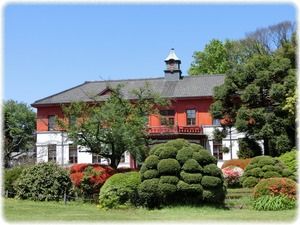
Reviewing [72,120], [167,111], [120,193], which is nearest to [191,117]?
[167,111]

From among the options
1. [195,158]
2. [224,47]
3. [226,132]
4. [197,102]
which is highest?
[224,47]

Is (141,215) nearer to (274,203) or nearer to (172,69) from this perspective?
(274,203)

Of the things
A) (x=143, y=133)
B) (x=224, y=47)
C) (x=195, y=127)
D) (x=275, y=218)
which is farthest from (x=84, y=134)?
(x=224, y=47)

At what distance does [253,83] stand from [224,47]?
1758 centimetres

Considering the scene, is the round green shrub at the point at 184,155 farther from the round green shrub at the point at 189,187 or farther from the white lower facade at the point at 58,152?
the white lower facade at the point at 58,152

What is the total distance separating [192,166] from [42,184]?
6636 mm

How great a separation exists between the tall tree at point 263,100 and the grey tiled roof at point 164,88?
5.48 m

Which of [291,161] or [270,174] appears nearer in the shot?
[270,174]

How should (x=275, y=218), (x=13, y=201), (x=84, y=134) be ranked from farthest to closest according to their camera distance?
→ (x=84, y=134) → (x=13, y=201) → (x=275, y=218)

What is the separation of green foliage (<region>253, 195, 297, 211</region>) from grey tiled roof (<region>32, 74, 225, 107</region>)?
2222 cm

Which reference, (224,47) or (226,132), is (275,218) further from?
(224,47)

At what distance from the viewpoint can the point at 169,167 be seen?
1733cm

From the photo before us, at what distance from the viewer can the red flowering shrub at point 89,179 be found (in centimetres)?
2152

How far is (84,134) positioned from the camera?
24.2 meters
